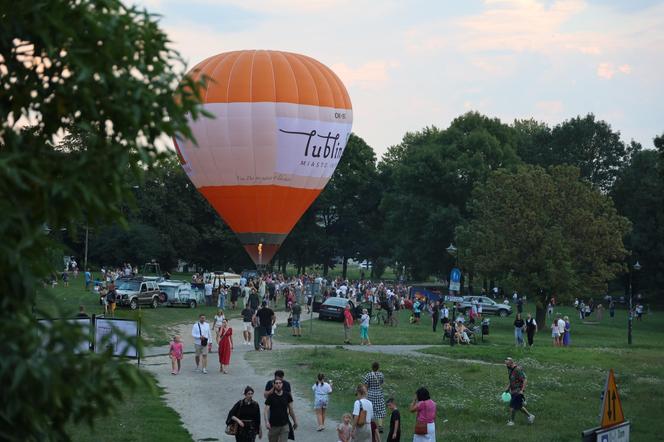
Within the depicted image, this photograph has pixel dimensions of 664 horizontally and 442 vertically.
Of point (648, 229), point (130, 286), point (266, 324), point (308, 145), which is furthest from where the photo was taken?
point (648, 229)

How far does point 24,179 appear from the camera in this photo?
24.2 ft

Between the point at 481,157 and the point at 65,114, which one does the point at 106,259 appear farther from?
the point at 65,114

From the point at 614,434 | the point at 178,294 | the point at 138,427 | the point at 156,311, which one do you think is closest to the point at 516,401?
the point at 138,427

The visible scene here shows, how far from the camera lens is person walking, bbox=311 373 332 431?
20.5 metres

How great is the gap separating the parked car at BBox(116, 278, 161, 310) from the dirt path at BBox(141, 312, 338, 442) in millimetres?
13485

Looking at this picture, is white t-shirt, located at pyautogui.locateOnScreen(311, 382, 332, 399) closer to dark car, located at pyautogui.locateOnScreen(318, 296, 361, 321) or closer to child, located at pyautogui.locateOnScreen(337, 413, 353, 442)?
child, located at pyautogui.locateOnScreen(337, 413, 353, 442)

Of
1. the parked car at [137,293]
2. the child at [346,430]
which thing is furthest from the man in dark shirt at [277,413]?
the parked car at [137,293]

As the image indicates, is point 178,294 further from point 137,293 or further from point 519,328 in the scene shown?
point 519,328

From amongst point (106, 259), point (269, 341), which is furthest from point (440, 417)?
point (106, 259)

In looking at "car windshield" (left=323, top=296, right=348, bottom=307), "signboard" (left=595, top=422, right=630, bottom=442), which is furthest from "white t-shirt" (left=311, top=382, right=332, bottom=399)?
"car windshield" (left=323, top=296, right=348, bottom=307)

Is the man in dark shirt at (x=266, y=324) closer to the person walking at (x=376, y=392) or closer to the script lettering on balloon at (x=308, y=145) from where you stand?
the person walking at (x=376, y=392)

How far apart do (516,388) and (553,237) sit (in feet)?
106

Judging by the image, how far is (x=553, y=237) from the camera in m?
53.7

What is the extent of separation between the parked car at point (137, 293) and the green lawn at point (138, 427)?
2478 cm
